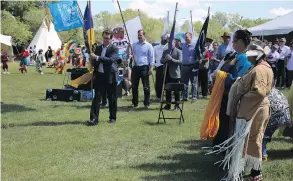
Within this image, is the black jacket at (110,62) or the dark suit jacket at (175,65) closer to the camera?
the black jacket at (110,62)

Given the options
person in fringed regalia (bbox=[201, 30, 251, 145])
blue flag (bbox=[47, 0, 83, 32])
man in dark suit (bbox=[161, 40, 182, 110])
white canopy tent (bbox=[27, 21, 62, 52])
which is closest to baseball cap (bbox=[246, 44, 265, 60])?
person in fringed regalia (bbox=[201, 30, 251, 145])

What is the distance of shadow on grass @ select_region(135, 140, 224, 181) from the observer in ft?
17.7

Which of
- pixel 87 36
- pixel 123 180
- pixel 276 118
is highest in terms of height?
pixel 87 36

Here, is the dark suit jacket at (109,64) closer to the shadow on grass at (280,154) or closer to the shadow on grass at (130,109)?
the shadow on grass at (130,109)

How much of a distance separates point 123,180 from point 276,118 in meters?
2.32

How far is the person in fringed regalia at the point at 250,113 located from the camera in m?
4.74

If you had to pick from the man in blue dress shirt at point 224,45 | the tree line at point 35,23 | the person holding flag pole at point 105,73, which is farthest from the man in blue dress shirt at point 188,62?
the tree line at point 35,23

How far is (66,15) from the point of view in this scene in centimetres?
1254

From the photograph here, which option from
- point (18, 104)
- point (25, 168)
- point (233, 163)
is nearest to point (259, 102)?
point (233, 163)

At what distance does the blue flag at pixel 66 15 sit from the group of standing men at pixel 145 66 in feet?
7.12

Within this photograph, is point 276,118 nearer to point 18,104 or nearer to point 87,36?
point 87,36

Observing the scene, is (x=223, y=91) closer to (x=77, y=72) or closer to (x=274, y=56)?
(x=77, y=72)

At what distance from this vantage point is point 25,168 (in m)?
5.73

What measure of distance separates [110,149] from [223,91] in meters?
2.35
